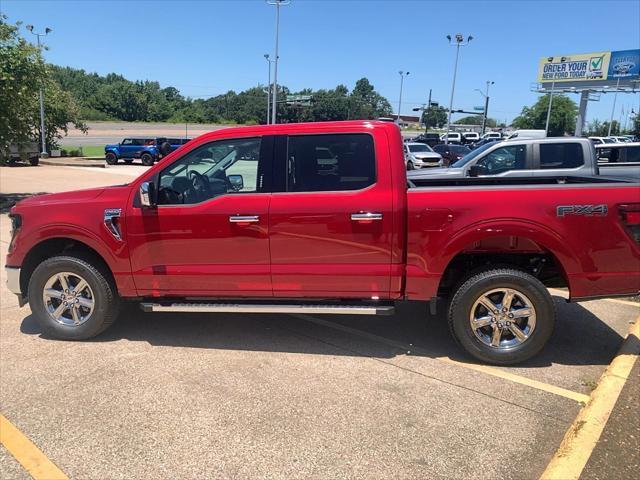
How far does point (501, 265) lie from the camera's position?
166 inches

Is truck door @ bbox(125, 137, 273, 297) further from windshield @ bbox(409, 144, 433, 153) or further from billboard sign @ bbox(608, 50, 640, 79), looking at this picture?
billboard sign @ bbox(608, 50, 640, 79)

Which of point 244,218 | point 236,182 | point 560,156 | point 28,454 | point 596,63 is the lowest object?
point 28,454

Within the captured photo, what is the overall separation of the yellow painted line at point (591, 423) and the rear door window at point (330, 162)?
2.23 metres

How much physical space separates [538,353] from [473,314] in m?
0.74

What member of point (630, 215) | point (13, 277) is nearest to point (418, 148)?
point (630, 215)

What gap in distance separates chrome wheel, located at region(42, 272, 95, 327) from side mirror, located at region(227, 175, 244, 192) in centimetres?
162

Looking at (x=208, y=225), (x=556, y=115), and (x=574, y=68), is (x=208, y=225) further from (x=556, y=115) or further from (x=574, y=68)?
(x=556, y=115)

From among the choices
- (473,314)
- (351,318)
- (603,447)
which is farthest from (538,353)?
(351,318)

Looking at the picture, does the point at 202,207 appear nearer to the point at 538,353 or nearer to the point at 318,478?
the point at 318,478

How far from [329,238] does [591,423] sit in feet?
7.24

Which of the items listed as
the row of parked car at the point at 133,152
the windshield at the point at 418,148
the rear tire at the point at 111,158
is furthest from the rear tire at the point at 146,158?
A: the windshield at the point at 418,148

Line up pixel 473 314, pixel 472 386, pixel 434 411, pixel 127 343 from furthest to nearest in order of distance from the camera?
pixel 127 343 < pixel 473 314 < pixel 472 386 < pixel 434 411

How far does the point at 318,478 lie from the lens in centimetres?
280

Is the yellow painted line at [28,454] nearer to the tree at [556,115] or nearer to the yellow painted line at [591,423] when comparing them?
the yellow painted line at [591,423]
